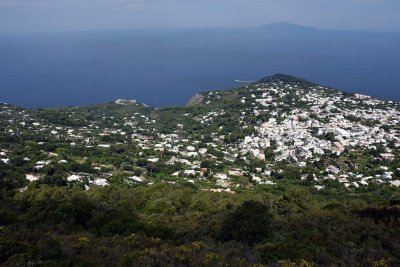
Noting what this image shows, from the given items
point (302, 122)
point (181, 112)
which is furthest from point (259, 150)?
point (181, 112)

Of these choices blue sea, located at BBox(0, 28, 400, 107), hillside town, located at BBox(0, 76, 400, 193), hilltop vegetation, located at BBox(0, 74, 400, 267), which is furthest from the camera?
A: blue sea, located at BBox(0, 28, 400, 107)

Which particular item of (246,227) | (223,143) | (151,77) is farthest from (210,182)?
(151,77)

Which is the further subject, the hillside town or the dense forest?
the hillside town

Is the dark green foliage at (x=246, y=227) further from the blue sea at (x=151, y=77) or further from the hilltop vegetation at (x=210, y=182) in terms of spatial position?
the blue sea at (x=151, y=77)

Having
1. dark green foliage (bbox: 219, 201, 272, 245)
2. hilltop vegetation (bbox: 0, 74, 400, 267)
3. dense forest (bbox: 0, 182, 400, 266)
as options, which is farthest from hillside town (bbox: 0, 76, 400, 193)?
dark green foliage (bbox: 219, 201, 272, 245)

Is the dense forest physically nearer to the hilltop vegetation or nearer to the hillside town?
the hilltop vegetation

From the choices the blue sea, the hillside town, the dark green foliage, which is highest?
the dark green foliage

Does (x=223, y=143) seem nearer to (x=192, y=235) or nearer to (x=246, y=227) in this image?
(x=246, y=227)

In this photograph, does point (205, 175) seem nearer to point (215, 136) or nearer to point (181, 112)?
point (215, 136)

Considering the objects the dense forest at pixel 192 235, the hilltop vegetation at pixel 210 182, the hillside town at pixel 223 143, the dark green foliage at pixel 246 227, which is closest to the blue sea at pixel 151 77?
the hilltop vegetation at pixel 210 182
